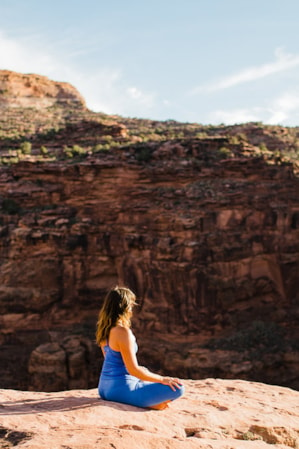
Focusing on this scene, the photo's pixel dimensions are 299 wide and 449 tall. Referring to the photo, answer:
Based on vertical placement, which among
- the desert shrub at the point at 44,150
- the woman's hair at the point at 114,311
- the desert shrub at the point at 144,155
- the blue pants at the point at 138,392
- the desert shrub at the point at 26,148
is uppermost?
the desert shrub at the point at 26,148

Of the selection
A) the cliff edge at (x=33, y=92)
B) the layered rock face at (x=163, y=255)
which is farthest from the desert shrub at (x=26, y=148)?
the cliff edge at (x=33, y=92)

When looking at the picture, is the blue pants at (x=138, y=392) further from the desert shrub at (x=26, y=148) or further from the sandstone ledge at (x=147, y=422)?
the desert shrub at (x=26, y=148)

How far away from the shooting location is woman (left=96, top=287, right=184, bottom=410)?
15.5ft

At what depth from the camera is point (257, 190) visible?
18031mm

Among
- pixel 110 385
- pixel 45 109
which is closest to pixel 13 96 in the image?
pixel 45 109

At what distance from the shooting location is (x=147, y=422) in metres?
4.43

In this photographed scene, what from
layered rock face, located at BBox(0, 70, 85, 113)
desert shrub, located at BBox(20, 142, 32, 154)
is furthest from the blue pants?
layered rock face, located at BBox(0, 70, 85, 113)

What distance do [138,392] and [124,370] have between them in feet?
0.90

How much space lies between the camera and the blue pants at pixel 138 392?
479 centimetres

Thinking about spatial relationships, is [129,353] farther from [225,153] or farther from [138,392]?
[225,153]

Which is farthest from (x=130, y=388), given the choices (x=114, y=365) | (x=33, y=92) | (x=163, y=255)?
(x=33, y=92)

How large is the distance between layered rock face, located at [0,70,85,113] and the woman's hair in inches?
1488

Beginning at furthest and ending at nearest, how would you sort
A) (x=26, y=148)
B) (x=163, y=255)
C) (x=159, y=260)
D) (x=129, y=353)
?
(x=26, y=148)
(x=159, y=260)
(x=163, y=255)
(x=129, y=353)

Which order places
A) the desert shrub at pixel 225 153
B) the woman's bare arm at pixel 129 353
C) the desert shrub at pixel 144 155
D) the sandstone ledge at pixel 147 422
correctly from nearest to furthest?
the sandstone ledge at pixel 147 422
the woman's bare arm at pixel 129 353
the desert shrub at pixel 225 153
the desert shrub at pixel 144 155
